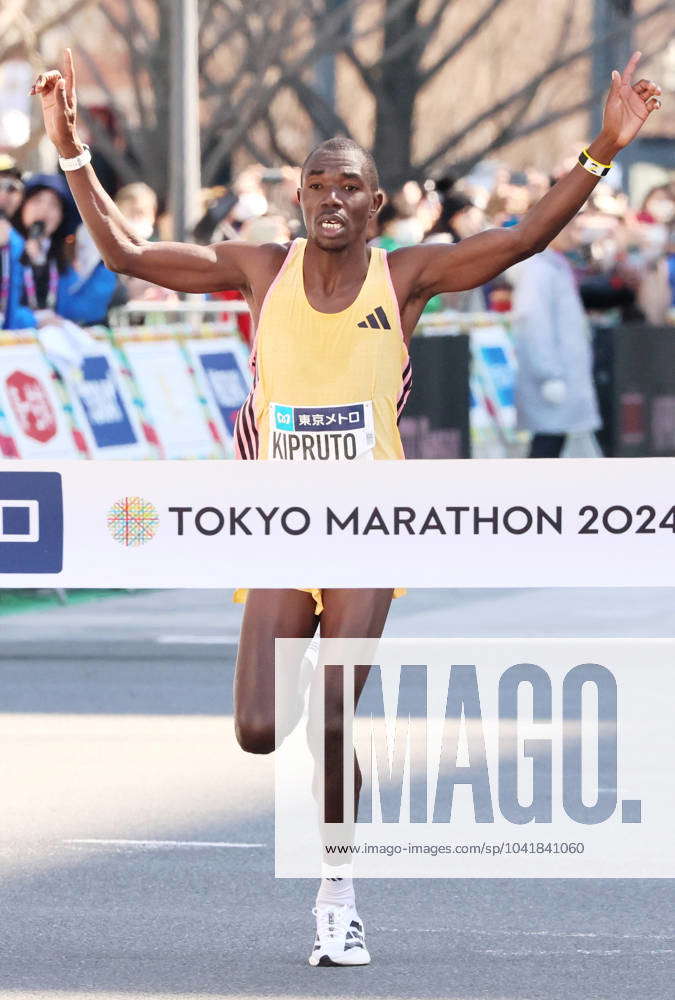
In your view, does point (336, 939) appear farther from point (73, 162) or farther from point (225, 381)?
point (225, 381)

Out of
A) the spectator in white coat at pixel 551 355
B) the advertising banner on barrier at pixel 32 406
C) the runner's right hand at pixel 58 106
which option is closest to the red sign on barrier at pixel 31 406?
the advertising banner on barrier at pixel 32 406

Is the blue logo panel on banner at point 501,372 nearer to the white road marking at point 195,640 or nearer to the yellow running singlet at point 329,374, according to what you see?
the white road marking at point 195,640

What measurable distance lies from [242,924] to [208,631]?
20.4 ft

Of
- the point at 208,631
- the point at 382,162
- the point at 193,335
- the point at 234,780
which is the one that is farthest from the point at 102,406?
the point at 382,162

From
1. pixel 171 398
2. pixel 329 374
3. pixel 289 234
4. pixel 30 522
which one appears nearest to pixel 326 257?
pixel 329 374

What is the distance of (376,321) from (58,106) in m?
0.96

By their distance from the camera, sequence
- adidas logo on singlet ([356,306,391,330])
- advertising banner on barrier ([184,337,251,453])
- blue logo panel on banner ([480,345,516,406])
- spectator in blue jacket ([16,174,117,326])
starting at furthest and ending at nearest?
blue logo panel on banner ([480,345,516,406]) < advertising banner on barrier ([184,337,251,453]) < spectator in blue jacket ([16,174,117,326]) < adidas logo on singlet ([356,306,391,330])

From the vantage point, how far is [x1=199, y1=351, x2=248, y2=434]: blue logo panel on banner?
16.3 meters

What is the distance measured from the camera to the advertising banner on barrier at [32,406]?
14242mm

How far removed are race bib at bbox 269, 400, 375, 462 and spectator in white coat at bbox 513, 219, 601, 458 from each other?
10.2m

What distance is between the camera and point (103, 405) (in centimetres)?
1505

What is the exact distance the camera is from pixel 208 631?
42.9 feet

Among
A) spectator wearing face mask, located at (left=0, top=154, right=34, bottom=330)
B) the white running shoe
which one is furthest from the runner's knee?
spectator wearing face mask, located at (left=0, top=154, right=34, bottom=330)

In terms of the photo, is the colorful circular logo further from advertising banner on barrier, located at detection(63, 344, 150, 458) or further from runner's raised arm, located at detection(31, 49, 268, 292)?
advertising banner on barrier, located at detection(63, 344, 150, 458)
